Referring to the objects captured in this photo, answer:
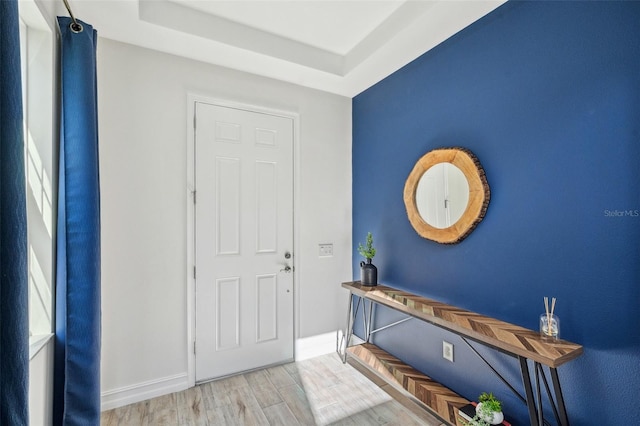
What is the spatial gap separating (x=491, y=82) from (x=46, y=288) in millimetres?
2690

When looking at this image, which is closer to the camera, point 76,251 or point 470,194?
point 76,251

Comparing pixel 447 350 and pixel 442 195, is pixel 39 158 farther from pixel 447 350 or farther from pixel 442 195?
pixel 447 350

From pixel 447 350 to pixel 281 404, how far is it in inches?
47.1

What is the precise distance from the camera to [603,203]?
1.38 metres

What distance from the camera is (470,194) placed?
190cm

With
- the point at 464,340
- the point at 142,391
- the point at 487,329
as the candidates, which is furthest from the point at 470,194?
the point at 142,391

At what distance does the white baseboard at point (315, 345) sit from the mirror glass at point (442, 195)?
149cm

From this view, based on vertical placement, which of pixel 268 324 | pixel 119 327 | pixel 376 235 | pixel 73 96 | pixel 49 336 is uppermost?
pixel 73 96

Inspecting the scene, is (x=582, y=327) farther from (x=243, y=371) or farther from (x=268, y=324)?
(x=243, y=371)

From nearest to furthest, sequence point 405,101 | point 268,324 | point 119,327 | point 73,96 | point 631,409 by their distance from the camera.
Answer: point 631,409
point 73,96
point 119,327
point 405,101
point 268,324

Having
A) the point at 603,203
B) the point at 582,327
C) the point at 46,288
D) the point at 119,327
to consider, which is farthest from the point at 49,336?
the point at 603,203

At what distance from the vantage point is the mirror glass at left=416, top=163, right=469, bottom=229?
1975mm

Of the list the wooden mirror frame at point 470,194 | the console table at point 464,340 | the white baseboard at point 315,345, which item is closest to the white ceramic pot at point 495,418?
the console table at point 464,340

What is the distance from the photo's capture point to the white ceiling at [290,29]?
6.15 ft
